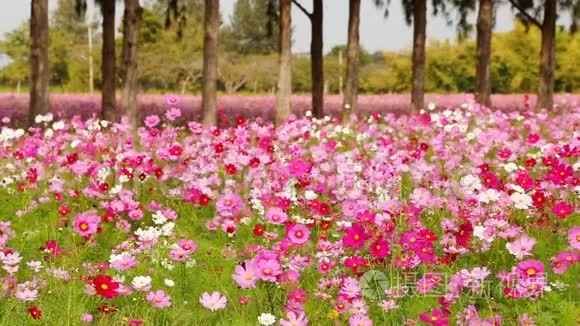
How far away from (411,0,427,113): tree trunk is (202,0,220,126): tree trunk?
643 centimetres

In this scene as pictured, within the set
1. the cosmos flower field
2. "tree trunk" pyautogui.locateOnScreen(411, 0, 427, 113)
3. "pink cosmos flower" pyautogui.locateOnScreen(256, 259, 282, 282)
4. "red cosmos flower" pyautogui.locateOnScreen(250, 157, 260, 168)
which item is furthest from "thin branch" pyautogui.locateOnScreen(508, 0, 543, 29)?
"pink cosmos flower" pyautogui.locateOnScreen(256, 259, 282, 282)

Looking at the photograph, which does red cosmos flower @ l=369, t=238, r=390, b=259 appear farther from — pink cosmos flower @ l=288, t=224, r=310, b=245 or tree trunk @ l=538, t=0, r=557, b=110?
tree trunk @ l=538, t=0, r=557, b=110

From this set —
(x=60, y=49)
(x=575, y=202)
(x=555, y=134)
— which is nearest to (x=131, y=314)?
(x=575, y=202)

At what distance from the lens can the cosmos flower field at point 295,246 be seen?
379cm

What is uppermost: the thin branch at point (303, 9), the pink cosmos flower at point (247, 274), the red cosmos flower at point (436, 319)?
the thin branch at point (303, 9)

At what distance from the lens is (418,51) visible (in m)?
17.9

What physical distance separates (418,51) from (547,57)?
4739 millimetres

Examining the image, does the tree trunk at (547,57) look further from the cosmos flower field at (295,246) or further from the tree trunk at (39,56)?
the cosmos flower field at (295,246)

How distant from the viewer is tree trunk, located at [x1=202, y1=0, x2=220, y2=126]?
498 inches

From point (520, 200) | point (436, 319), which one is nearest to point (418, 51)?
point (520, 200)

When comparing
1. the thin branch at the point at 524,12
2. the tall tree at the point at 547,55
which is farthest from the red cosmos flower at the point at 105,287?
the thin branch at the point at 524,12

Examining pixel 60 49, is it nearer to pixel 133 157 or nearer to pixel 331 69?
pixel 331 69

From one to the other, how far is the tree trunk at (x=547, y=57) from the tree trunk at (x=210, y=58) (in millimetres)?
10778

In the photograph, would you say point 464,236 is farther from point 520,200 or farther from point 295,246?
point 295,246
